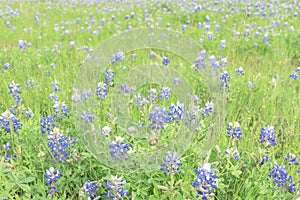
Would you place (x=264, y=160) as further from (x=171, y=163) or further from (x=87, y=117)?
(x=87, y=117)

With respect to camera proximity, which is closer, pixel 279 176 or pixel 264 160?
pixel 279 176

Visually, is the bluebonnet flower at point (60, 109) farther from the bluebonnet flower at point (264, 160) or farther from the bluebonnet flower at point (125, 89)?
the bluebonnet flower at point (264, 160)

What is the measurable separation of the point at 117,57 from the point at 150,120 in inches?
57.6

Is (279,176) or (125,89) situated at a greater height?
(125,89)

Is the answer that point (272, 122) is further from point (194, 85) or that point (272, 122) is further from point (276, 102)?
point (194, 85)

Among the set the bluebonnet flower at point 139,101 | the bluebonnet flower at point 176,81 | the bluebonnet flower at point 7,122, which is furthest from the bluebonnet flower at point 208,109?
the bluebonnet flower at point 7,122

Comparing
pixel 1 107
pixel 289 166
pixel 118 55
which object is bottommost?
pixel 289 166

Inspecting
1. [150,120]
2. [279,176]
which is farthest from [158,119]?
[279,176]

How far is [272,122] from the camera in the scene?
293 centimetres

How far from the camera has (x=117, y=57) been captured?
350cm

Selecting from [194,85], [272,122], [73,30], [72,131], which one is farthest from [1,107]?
[73,30]

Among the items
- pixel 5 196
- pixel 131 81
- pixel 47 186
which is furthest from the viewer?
pixel 131 81

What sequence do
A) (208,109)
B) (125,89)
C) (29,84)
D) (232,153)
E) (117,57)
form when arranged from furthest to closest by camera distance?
1. (117,57)
2. (29,84)
3. (125,89)
4. (208,109)
5. (232,153)

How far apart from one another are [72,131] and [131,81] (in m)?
0.92
